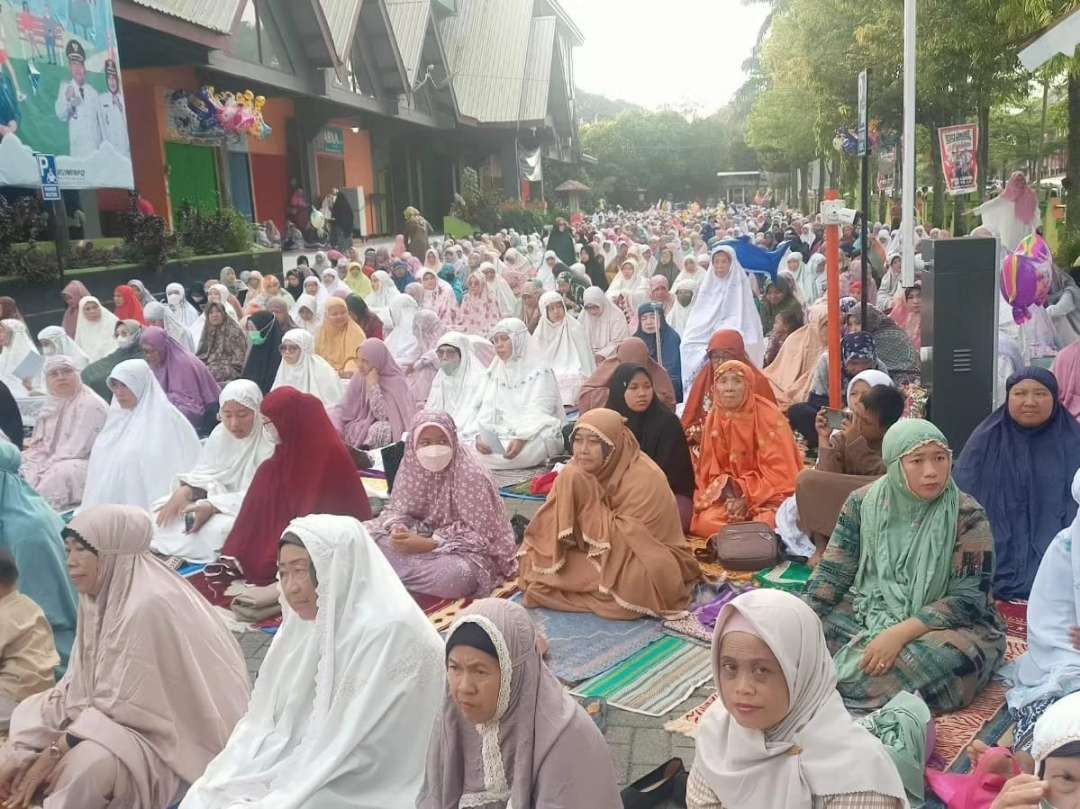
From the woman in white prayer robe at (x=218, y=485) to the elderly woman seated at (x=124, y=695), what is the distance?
2.43m

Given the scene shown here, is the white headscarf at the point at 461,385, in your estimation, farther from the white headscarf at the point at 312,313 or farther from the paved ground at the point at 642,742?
the paved ground at the point at 642,742

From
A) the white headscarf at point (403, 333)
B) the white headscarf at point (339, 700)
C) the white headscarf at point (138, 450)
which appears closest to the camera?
the white headscarf at point (339, 700)

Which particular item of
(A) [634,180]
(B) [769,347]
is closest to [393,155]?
(B) [769,347]

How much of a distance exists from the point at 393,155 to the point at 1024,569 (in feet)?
82.6

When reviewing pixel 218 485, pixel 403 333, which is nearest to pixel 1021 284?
pixel 218 485

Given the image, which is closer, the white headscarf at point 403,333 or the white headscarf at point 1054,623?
the white headscarf at point 1054,623

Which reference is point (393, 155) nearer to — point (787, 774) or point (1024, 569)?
point (1024, 569)

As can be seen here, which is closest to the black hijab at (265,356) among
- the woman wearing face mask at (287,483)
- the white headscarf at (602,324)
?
the white headscarf at (602,324)

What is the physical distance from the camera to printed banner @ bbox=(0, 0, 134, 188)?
10.8m

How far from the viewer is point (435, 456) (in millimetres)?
4938

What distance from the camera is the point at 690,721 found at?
3744 millimetres

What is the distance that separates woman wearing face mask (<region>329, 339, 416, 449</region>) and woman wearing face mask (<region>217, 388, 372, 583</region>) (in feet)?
8.37

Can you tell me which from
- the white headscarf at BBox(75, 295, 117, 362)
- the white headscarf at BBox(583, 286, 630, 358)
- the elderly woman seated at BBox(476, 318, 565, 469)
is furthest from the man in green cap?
the elderly woman seated at BBox(476, 318, 565, 469)

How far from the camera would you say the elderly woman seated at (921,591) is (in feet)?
11.7
